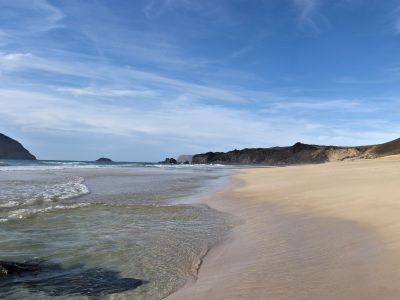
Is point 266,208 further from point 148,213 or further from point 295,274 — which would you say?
point 295,274

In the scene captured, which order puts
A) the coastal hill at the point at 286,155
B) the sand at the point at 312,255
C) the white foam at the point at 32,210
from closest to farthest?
the sand at the point at 312,255
the white foam at the point at 32,210
the coastal hill at the point at 286,155

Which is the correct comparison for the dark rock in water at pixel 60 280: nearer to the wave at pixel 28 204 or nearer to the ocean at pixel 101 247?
the ocean at pixel 101 247

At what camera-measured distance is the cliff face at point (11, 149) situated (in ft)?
483

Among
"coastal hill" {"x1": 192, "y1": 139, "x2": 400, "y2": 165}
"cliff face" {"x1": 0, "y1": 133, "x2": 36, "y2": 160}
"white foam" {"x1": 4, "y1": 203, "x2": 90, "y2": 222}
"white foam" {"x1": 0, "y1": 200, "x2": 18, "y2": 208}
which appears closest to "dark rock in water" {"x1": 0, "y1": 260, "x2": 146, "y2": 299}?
"white foam" {"x1": 4, "y1": 203, "x2": 90, "y2": 222}

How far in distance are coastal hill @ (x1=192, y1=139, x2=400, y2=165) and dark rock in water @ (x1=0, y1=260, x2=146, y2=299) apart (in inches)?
3495

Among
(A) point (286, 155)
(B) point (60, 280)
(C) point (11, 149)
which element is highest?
(C) point (11, 149)

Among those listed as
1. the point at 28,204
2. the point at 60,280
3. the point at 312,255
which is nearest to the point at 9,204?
the point at 28,204

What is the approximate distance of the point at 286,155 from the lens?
114812mm

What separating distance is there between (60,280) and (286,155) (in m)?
113

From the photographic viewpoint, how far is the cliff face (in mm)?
147262

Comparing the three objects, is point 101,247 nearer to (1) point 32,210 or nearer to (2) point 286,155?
(1) point 32,210

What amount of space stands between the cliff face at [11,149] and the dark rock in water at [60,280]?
511ft

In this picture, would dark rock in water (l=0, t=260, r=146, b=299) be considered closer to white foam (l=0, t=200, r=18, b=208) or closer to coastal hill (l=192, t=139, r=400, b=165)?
white foam (l=0, t=200, r=18, b=208)

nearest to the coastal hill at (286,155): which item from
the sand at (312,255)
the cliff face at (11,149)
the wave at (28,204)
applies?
the cliff face at (11,149)
